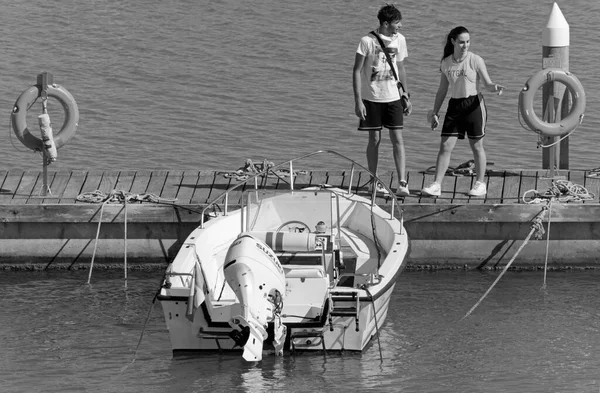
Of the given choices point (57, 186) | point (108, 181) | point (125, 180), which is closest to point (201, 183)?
point (125, 180)

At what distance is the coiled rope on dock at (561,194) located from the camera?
10.8m

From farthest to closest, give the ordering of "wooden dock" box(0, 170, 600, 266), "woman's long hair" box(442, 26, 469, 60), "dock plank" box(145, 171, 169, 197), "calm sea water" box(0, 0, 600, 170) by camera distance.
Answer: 1. "calm sea water" box(0, 0, 600, 170)
2. "dock plank" box(145, 171, 169, 197)
3. "wooden dock" box(0, 170, 600, 266)
4. "woman's long hair" box(442, 26, 469, 60)

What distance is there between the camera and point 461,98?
1076cm

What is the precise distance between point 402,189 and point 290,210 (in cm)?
114

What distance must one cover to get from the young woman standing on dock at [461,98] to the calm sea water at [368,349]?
3.48 ft

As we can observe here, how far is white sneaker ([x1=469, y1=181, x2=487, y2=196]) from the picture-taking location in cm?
1098

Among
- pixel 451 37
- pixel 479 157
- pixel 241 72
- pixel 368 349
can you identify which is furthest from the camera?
pixel 241 72

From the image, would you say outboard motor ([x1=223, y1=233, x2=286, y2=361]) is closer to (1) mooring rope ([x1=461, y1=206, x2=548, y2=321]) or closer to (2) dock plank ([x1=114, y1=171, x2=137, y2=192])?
(1) mooring rope ([x1=461, y1=206, x2=548, y2=321])

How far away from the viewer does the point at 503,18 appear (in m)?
21.8

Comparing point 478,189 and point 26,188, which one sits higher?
point 478,189

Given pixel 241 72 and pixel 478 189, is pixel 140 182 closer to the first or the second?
pixel 478 189

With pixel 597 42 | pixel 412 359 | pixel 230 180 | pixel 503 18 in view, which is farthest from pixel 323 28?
pixel 412 359

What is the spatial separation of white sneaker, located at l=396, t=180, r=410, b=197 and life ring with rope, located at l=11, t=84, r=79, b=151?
3111mm

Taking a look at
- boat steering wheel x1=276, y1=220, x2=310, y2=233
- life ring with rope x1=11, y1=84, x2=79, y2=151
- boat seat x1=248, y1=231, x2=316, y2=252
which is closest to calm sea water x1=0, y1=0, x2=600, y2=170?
life ring with rope x1=11, y1=84, x2=79, y2=151
